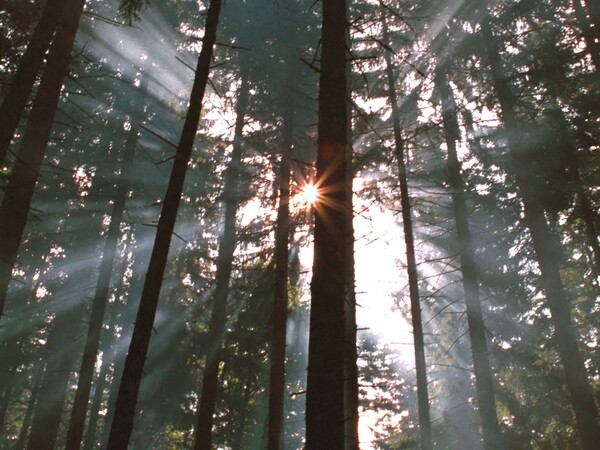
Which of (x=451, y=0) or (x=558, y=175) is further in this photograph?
(x=451, y=0)

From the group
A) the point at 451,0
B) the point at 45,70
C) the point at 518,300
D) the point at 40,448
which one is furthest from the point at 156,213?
the point at 518,300

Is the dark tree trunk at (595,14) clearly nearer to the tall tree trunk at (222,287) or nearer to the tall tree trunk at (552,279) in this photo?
the tall tree trunk at (552,279)

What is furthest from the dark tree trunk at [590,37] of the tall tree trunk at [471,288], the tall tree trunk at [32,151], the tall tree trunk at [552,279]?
the tall tree trunk at [32,151]

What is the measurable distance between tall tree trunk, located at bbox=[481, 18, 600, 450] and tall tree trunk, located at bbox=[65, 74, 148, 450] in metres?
11.4

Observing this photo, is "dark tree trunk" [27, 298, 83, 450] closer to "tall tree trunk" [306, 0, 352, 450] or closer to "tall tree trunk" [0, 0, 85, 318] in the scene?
"tall tree trunk" [0, 0, 85, 318]

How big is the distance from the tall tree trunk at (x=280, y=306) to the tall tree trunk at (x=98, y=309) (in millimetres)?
4953

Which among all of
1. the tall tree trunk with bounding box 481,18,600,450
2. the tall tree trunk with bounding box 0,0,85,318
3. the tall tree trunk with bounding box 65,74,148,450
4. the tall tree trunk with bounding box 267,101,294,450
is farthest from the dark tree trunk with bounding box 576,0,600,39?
the tall tree trunk with bounding box 65,74,148,450

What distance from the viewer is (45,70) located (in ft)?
27.9

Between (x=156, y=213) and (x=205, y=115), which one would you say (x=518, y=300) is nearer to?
(x=205, y=115)

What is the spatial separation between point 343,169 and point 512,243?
13063 millimetres

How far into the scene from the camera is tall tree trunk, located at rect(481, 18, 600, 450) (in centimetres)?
950

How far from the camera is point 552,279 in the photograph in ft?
34.2

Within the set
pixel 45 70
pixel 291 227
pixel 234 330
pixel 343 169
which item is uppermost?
pixel 291 227

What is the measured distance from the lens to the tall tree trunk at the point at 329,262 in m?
4.73
